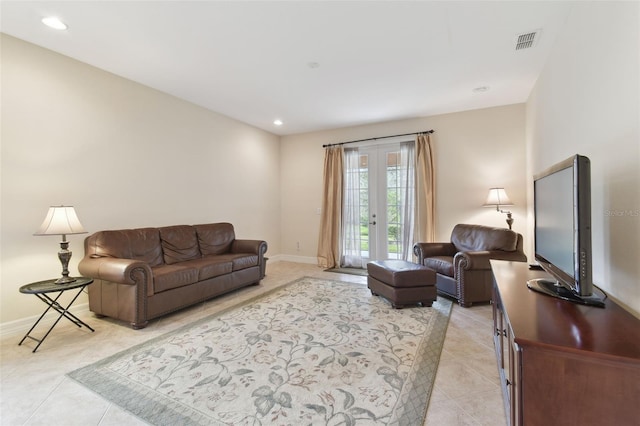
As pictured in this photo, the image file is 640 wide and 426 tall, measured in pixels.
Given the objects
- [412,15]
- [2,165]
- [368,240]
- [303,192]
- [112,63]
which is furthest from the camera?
[303,192]

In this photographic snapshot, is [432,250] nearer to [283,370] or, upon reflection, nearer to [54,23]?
[283,370]

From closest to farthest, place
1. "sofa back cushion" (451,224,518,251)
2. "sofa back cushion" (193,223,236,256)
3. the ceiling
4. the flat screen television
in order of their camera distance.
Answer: the flat screen television → the ceiling → "sofa back cushion" (451,224,518,251) → "sofa back cushion" (193,223,236,256)

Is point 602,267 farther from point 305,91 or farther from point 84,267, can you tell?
point 84,267

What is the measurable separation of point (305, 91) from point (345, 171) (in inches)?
82.1

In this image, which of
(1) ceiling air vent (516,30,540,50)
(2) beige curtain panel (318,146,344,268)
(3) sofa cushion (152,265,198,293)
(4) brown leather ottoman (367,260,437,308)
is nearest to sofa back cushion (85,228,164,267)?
(3) sofa cushion (152,265,198,293)

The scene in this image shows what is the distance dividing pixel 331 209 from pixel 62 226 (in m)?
4.04

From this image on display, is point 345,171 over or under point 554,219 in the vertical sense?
over

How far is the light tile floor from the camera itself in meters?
1.64

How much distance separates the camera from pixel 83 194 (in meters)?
3.21

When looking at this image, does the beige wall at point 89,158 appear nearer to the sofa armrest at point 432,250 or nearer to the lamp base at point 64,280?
the lamp base at point 64,280

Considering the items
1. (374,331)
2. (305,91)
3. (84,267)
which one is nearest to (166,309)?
(84,267)

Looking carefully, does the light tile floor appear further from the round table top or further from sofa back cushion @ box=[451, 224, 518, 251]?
sofa back cushion @ box=[451, 224, 518, 251]

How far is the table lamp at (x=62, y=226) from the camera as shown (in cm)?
261

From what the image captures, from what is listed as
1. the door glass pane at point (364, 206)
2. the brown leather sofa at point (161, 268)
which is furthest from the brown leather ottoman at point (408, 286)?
the door glass pane at point (364, 206)
